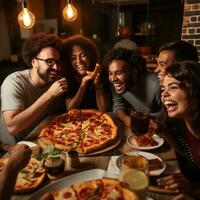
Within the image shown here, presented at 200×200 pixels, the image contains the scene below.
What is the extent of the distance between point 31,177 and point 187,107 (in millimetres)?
1059

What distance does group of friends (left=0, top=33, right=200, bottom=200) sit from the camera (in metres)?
1.53

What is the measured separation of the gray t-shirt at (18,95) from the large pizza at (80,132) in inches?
12.9

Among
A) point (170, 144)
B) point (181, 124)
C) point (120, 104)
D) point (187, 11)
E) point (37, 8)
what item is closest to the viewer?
point (170, 144)

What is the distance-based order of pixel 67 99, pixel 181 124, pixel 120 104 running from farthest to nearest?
pixel 67 99 < pixel 120 104 < pixel 181 124

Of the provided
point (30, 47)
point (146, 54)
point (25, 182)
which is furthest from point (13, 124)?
point (146, 54)

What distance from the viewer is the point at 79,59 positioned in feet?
8.72

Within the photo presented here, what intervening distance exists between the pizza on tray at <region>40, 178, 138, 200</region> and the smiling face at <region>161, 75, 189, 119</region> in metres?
0.66

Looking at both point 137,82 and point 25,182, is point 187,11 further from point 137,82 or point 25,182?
point 25,182

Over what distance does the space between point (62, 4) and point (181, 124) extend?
22.5 feet

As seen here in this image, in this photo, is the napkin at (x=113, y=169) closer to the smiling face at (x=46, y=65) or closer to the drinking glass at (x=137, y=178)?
the drinking glass at (x=137, y=178)

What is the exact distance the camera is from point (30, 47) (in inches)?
97.7

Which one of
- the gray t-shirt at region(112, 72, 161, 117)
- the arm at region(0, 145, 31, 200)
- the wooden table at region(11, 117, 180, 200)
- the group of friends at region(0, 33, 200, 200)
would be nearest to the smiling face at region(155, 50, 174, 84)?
the group of friends at region(0, 33, 200, 200)

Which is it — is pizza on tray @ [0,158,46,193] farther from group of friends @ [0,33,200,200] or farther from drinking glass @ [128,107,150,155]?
drinking glass @ [128,107,150,155]

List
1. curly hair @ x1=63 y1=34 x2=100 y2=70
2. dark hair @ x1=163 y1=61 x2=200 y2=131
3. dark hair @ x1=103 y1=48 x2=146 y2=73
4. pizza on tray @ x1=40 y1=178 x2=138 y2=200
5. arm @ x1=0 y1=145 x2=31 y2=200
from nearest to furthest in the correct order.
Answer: arm @ x1=0 y1=145 x2=31 y2=200
pizza on tray @ x1=40 y1=178 x2=138 y2=200
dark hair @ x1=163 y1=61 x2=200 y2=131
dark hair @ x1=103 y1=48 x2=146 y2=73
curly hair @ x1=63 y1=34 x2=100 y2=70
